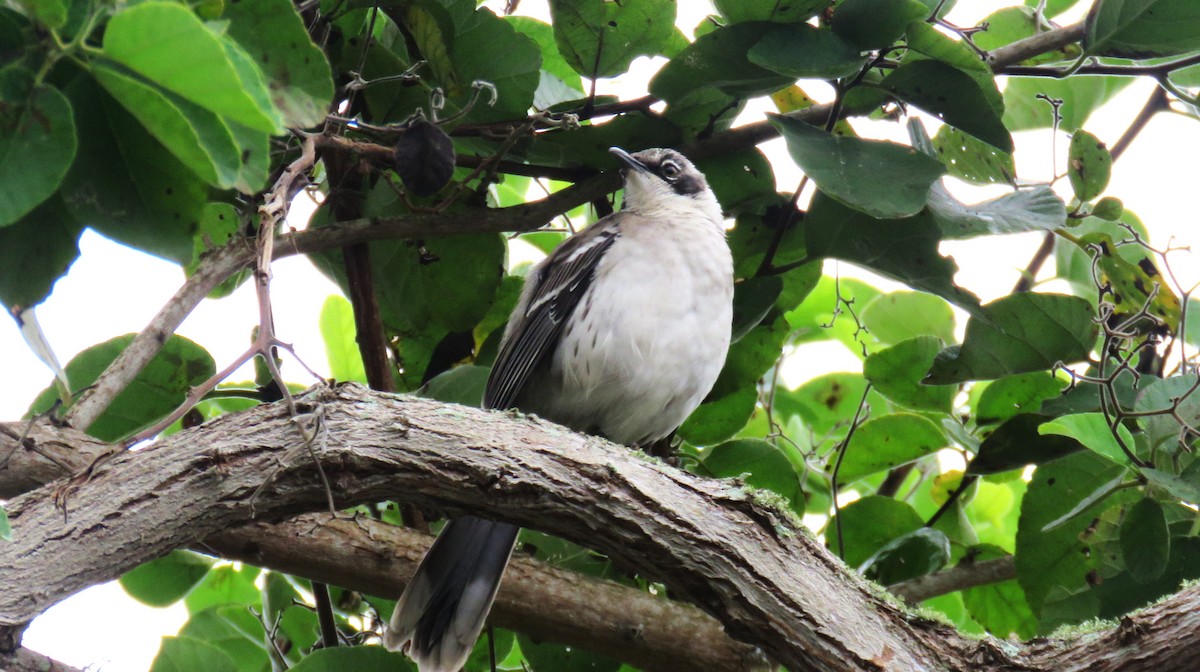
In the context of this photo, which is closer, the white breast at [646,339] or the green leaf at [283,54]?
the green leaf at [283,54]

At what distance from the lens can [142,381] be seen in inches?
141

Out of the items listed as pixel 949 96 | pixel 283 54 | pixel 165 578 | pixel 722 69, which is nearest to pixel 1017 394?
pixel 949 96

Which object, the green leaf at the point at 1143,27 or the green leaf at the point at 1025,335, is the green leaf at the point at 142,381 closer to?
the green leaf at the point at 1025,335

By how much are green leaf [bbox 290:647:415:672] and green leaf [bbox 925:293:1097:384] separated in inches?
77.3

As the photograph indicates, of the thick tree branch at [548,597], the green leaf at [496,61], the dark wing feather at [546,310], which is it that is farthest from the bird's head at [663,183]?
the thick tree branch at [548,597]

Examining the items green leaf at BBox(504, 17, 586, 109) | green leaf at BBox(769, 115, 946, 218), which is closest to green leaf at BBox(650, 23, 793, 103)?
green leaf at BBox(769, 115, 946, 218)

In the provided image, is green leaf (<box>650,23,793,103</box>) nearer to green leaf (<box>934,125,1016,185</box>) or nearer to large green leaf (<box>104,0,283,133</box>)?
green leaf (<box>934,125,1016,185</box>)

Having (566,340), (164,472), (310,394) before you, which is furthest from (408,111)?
(164,472)

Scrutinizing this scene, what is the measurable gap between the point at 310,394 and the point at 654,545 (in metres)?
0.89

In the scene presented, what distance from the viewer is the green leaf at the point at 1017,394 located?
4.07 meters

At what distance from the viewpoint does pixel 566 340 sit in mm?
4273

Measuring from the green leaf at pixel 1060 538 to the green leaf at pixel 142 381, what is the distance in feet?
8.88

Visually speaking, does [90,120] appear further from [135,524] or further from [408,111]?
[408,111]

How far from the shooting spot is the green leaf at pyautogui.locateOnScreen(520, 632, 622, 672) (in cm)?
393
